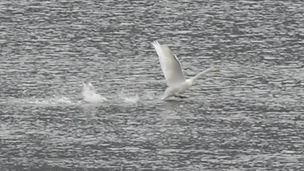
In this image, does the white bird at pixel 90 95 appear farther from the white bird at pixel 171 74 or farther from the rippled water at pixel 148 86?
the white bird at pixel 171 74

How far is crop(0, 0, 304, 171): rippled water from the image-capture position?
1157 inches

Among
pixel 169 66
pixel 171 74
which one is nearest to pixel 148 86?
pixel 171 74

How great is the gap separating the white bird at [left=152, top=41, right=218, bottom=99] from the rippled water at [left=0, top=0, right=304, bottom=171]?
1.40 ft

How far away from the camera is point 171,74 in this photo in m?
36.5

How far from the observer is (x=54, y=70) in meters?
40.5

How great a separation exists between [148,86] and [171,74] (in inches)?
69.1

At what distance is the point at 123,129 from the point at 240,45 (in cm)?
1515

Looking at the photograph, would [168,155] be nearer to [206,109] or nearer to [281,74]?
[206,109]

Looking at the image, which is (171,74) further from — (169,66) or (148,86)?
(148,86)

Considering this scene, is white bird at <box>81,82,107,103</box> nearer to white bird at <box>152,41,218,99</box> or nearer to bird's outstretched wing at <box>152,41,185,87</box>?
white bird at <box>152,41,218,99</box>

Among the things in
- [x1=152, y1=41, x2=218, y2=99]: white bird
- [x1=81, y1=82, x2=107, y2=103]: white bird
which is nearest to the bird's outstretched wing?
[x1=152, y1=41, x2=218, y2=99]: white bird

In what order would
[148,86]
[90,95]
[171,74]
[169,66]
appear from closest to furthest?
[90,95]
[169,66]
[171,74]
[148,86]

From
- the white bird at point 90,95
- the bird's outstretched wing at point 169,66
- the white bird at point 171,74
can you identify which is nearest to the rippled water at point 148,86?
the white bird at point 90,95

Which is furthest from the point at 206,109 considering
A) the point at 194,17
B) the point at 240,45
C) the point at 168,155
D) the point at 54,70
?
the point at 194,17
